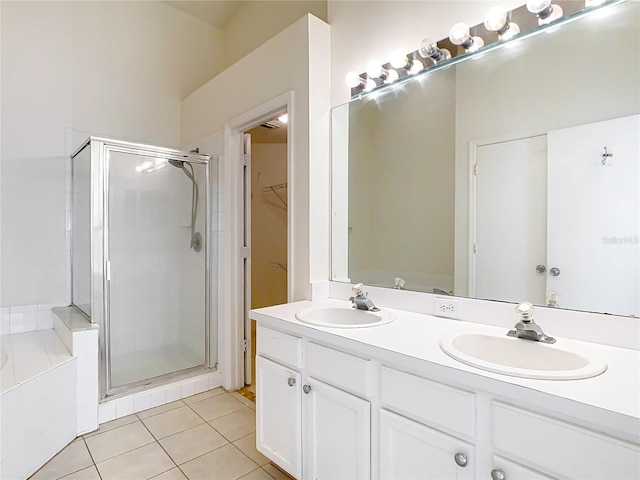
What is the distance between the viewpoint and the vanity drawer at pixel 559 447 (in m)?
0.78

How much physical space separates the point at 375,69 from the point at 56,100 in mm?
2452

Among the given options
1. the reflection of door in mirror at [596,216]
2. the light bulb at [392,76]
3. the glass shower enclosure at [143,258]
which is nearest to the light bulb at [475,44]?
the light bulb at [392,76]

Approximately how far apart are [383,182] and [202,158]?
5.17ft

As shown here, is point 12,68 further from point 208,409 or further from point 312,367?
point 312,367

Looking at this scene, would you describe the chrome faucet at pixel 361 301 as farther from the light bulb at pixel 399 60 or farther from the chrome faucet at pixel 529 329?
the light bulb at pixel 399 60

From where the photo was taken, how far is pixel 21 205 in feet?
8.38

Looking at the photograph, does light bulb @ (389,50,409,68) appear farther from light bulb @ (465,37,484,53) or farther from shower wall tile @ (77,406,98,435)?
shower wall tile @ (77,406,98,435)

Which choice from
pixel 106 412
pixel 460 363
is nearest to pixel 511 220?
pixel 460 363

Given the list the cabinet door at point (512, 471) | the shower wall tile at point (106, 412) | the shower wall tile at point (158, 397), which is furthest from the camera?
the shower wall tile at point (158, 397)

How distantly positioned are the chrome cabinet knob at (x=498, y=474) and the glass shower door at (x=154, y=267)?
2.36 m

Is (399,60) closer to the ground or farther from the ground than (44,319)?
farther from the ground

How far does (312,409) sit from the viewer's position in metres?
1.49

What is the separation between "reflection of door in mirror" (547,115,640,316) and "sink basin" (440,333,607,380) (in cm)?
24

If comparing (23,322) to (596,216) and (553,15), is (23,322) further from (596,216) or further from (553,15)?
(553,15)
